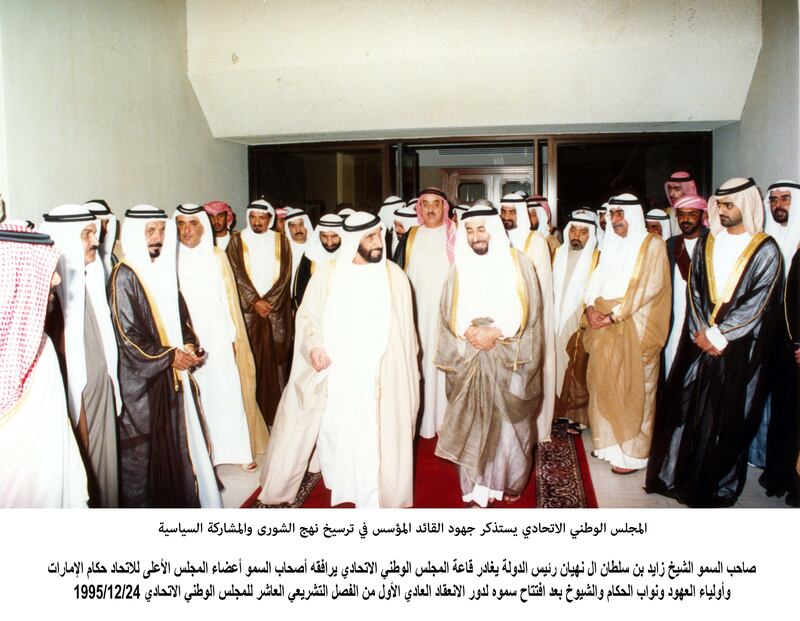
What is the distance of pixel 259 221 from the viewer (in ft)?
11.3

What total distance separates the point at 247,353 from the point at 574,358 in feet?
6.52

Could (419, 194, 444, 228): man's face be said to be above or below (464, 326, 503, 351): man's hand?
above

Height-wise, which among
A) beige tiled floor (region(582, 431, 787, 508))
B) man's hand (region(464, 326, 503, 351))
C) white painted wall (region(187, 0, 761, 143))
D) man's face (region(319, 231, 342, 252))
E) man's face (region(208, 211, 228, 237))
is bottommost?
beige tiled floor (region(582, 431, 787, 508))

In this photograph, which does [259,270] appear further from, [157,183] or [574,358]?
[574,358]

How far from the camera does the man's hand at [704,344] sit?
2262 millimetres

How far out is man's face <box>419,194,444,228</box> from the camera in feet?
11.2

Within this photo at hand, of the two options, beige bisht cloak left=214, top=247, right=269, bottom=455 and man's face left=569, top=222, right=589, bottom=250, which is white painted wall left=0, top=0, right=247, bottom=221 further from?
man's face left=569, top=222, right=589, bottom=250

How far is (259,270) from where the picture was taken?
3.41m

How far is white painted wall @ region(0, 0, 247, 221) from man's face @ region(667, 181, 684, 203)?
3.20 metres

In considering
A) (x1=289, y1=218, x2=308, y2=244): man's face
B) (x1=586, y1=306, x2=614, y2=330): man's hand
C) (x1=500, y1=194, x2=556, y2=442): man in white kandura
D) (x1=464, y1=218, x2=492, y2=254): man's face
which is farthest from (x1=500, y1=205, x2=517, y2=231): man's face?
(x1=289, y1=218, x2=308, y2=244): man's face

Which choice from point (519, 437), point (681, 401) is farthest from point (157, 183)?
point (681, 401)

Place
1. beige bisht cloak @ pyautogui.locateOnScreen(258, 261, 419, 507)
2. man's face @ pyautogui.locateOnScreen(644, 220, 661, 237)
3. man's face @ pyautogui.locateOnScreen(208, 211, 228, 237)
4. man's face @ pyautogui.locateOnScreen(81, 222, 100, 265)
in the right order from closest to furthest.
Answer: man's face @ pyautogui.locateOnScreen(81, 222, 100, 265) < beige bisht cloak @ pyautogui.locateOnScreen(258, 261, 419, 507) < man's face @ pyautogui.locateOnScreen(644, 220, 661, 237) < man's face @ pyautogui.locateOnScreen(208, 211, 228, 237)

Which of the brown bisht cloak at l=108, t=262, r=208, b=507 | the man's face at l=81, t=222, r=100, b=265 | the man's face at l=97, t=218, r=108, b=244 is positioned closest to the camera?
the man's face at l=81, t=222, r=100, b=265
